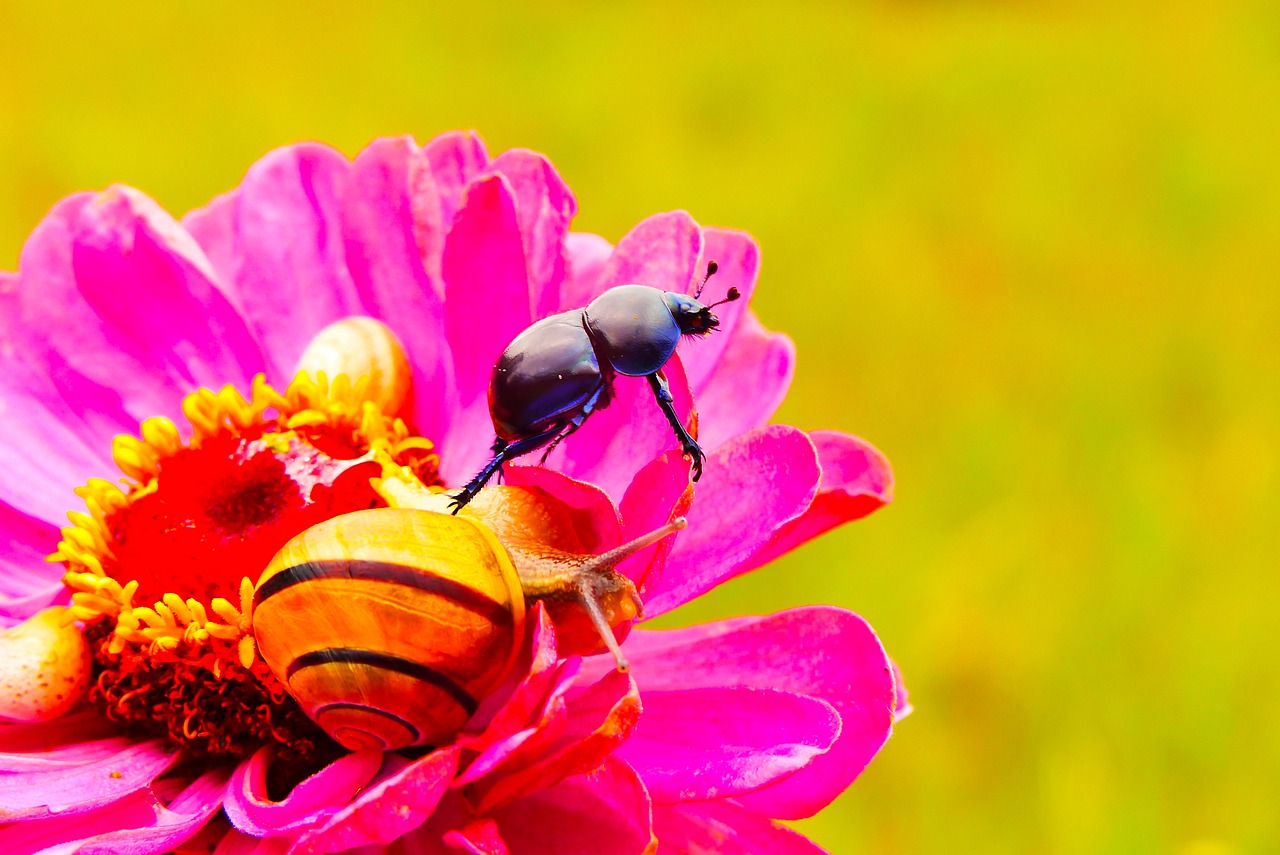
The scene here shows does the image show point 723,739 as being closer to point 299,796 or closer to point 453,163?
point 299,796

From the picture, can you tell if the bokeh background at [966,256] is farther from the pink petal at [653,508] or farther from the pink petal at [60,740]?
the pink petal at [60,740]

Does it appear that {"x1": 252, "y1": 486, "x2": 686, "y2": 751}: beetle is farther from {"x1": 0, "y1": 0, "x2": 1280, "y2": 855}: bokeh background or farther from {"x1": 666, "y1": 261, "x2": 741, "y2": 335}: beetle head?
{"x1": 0, "y1": 0, "x2": 1280, "y2": 855}: bokeh background

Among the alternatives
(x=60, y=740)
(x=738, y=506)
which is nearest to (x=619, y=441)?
(x=738, y=506)

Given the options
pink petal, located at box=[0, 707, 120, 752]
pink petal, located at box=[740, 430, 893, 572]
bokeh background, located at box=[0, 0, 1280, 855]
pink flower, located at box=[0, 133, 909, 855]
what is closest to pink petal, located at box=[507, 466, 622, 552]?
pink flower, located at box=[0, 133, 909, 855]

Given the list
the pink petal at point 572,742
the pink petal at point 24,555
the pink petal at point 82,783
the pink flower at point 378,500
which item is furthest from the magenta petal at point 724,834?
the pink petal at point 24,555

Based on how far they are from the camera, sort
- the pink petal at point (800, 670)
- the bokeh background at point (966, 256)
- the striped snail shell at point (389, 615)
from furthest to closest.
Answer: the bokeh background at point (966, 256)
the pink petal at point (800, 670)
the striped snail shell at point (389, 615)
